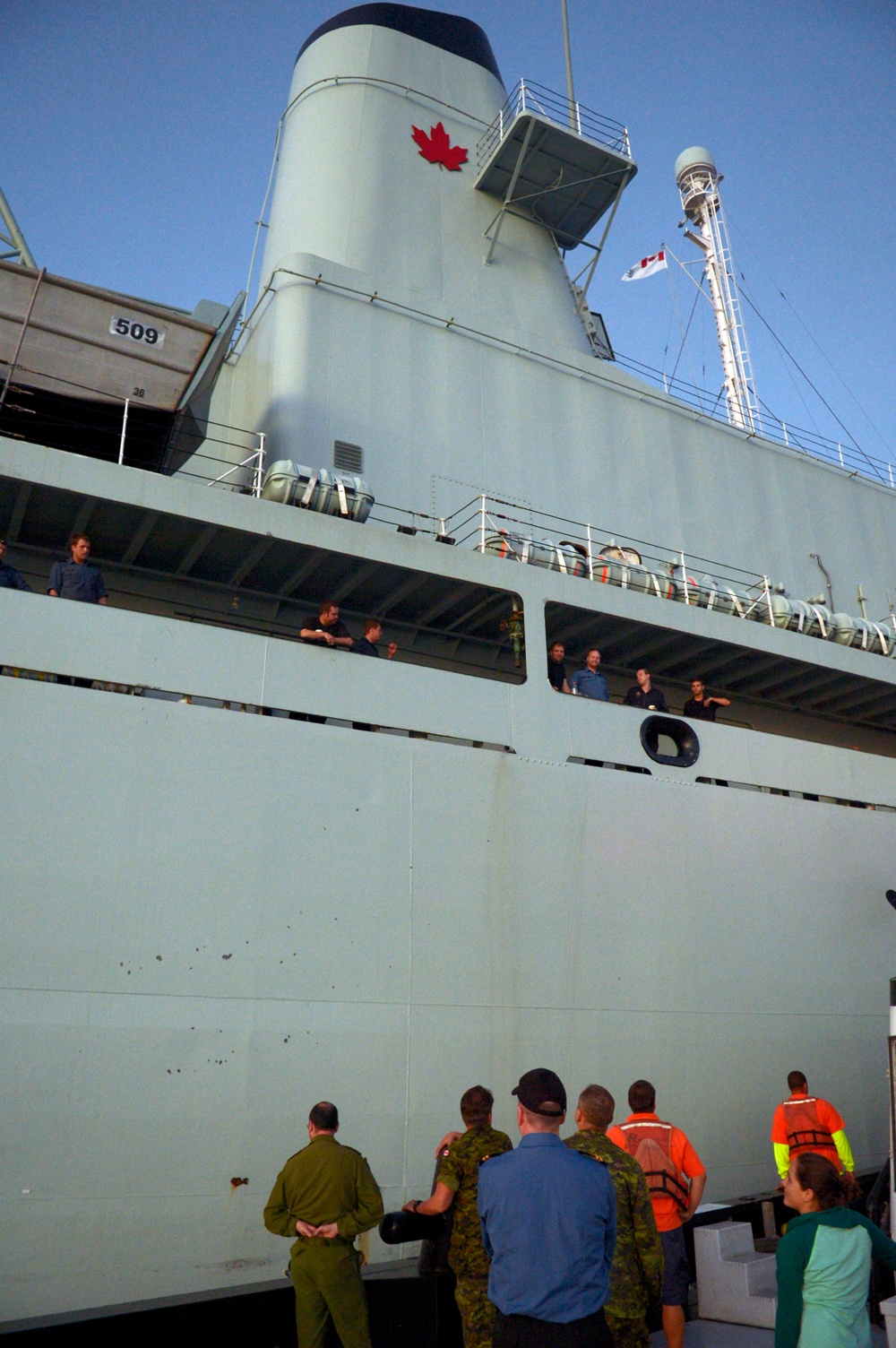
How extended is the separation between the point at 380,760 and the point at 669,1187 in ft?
11.9

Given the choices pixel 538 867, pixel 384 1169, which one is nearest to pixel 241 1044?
pixel 384 1169

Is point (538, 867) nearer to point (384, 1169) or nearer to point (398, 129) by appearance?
point (384, 1169)

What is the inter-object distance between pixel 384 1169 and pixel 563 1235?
4249 millimetres

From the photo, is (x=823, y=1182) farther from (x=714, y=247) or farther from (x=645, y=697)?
(x=714, y=247)

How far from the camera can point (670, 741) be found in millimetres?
9281

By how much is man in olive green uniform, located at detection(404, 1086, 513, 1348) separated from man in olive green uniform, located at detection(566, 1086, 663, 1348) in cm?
38

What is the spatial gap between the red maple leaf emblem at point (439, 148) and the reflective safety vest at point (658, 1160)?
530 inches

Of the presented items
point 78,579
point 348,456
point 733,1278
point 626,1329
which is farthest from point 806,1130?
point 348,456

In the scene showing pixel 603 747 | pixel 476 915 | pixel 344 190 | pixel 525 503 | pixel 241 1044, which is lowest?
pixel 241 1044

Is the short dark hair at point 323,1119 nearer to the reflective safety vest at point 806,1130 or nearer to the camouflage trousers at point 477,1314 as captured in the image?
the camouflage trousers at point 477,1314

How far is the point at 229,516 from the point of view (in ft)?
25.5

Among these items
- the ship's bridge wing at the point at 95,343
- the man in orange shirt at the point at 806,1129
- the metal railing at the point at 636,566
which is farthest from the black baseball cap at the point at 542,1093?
the ship's bridge wing at the point at 95,343

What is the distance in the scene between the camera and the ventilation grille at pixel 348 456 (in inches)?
420

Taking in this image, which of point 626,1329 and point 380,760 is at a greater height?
point 380,760
